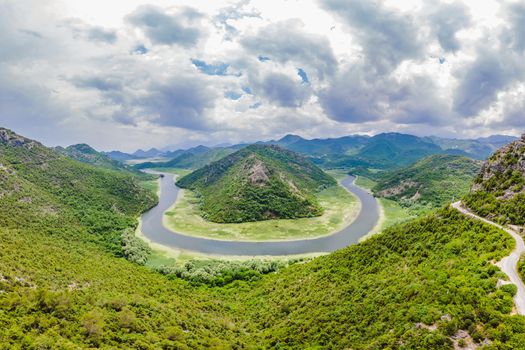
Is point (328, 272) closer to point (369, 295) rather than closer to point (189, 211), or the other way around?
point (369, 295)

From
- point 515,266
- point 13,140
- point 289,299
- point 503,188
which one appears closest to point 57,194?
point 13,140

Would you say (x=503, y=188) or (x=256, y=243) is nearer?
(x=503, y=188)

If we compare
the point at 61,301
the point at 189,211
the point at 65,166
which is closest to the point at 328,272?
the point at 61,301

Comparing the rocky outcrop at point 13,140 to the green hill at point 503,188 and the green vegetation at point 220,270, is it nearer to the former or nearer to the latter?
the green vegetation at point 220,270

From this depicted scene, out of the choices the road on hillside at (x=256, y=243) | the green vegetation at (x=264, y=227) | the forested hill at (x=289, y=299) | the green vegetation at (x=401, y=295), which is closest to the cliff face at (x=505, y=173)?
the forested hill at (x=289, y=299)

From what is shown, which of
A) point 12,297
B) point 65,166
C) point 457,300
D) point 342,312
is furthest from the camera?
point 65,166

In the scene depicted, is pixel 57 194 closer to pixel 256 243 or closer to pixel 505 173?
pixel 256 243

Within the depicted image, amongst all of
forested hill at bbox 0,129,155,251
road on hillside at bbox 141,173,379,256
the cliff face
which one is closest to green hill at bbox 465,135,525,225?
the cliff face

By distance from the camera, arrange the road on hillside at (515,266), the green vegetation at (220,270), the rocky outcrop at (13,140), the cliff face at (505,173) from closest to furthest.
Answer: the road on hillside at (515,266), the cliff face at (505,173), the green vegetation at (220,270), the rocky outcrop at (13,140)

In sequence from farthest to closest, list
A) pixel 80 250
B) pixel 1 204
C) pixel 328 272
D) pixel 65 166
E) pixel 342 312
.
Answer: pixel 65 166 → pixel 1 204 → pixel 80 250 → pixel 328 272 → pixel 342 312
